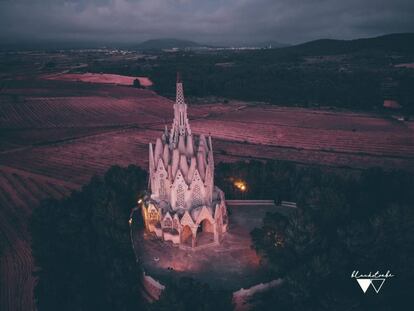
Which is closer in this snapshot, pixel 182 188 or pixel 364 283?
pixel 364 283

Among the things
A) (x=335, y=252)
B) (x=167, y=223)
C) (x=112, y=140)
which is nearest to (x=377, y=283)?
(x=335, y=252)

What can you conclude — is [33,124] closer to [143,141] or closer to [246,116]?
[143,141]

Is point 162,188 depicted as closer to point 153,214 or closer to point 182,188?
point 182,188

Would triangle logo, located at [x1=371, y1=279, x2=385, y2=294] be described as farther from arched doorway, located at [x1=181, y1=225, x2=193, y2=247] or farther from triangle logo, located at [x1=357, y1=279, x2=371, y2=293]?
arched doorway, located at [x1=181, y1=225, x2=193, y2=247]

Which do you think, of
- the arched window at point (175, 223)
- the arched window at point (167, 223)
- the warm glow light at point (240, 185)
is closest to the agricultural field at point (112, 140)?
the arched window at point (167, 223)

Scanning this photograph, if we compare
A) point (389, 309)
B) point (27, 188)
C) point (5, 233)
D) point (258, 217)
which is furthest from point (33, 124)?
point (389, 309)
